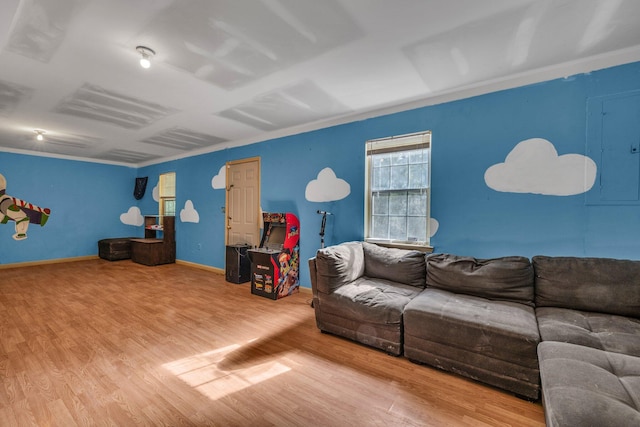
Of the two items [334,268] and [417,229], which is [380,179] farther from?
[334,268]

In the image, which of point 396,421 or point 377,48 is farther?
point 377,48

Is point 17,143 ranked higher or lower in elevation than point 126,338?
higher

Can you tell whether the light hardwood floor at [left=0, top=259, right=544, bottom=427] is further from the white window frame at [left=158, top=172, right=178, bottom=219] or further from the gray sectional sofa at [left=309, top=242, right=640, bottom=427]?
the white window frame at [left=158, top=172, right=178, bottom=219]

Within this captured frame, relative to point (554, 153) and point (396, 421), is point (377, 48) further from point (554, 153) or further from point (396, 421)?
point (396, 421)

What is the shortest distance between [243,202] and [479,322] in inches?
168

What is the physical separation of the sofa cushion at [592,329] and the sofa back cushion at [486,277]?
26 centimetres

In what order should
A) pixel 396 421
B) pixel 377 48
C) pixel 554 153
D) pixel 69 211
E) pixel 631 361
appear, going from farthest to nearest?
pixel 69 211, pixel 554 153, pixel 377 48, pixel 396 421, pixel 631 361

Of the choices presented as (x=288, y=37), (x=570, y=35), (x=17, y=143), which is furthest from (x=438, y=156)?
(x=17, y=143)

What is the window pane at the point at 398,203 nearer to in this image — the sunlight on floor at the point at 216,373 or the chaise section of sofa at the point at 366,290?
the chaise section of sofa at the point at 366,290

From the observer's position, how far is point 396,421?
162 cm

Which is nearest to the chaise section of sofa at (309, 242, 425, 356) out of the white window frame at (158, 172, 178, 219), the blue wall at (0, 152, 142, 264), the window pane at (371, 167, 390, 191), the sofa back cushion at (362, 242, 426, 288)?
the sofa back cushion at (362, 242, 426, 288)

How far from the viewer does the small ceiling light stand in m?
2.14

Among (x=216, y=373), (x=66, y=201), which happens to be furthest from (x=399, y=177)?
(x=66, y=201)

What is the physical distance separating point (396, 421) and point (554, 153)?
2.67 metres
